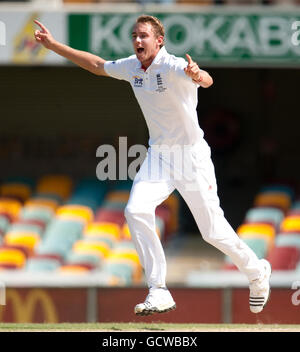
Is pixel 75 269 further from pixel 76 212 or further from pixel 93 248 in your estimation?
pixel 76 212

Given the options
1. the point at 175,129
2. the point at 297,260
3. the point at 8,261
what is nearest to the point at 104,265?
the point at 8,261

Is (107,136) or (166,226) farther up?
(107,136)

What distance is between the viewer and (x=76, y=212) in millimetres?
17359

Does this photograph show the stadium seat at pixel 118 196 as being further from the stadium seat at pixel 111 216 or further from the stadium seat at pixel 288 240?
the stadium seat at pixel 288 240

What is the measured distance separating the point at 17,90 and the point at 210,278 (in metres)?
5.87

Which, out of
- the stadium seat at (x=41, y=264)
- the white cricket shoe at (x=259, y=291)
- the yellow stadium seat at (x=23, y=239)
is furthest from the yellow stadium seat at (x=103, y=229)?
the white cricket shoe at (x=259, y=291)

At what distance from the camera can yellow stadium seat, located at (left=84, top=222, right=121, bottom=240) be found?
658 inches

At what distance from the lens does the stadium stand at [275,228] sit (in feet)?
49.9

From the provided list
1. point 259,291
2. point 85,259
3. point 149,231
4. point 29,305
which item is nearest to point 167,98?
point 149,231

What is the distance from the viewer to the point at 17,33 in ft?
53.9

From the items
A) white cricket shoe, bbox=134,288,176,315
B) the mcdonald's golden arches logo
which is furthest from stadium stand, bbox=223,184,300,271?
white cricket shoe, bbox=134,288,176,315

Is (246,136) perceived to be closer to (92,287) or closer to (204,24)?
(204,24)

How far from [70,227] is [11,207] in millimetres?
1230
